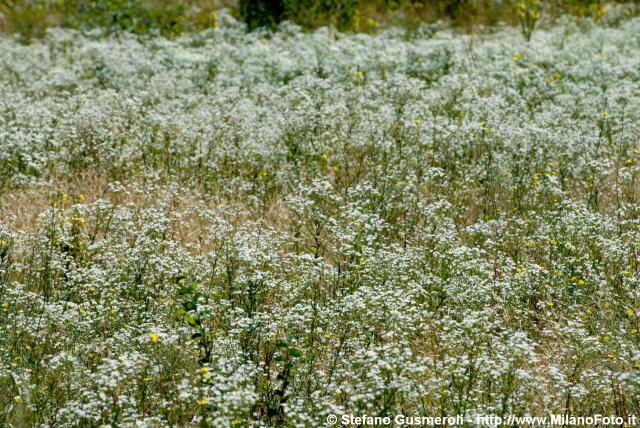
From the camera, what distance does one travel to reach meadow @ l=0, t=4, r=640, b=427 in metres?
3.80

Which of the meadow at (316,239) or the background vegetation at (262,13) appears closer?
the meadow at (316,239)

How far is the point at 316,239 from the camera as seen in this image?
5246 millimetres

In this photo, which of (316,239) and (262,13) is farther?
(262,13)

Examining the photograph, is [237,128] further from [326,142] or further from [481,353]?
[481,353]

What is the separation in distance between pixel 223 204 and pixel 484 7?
438 inches

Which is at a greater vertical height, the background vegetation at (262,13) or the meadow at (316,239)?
the background vegetation at (262,13)

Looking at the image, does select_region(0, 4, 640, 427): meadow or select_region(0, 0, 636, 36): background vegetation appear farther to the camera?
select_region(0, 0, 636, 36): background vegetation

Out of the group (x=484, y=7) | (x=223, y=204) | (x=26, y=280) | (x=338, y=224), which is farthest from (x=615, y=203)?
(x=484, y=7)

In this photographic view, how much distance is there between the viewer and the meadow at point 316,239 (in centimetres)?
380

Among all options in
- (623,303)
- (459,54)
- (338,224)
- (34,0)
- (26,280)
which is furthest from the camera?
(34,0)

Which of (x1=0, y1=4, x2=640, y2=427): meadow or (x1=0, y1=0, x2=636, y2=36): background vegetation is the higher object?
(x1=0, y1=0, x2=636, y2=36): background vegetation

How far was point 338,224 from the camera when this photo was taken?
18.7 ft

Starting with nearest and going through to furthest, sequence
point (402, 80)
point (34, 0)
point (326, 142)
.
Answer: point (326, 142) → point (402, 80) → point (34, 0)

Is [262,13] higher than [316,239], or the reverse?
[262,13]
